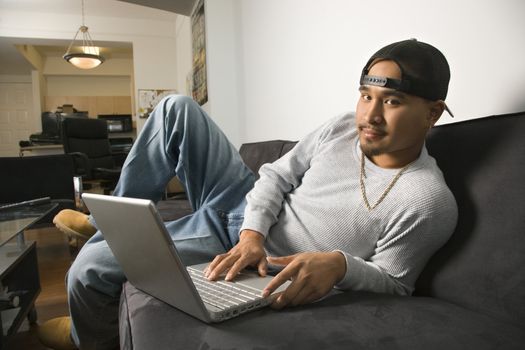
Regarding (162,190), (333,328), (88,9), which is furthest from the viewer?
(88,9)

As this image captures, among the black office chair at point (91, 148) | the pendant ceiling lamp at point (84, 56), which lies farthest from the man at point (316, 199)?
the pendant ceiling lamp at point (84, 56)

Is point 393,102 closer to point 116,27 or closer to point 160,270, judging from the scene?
point 160,270

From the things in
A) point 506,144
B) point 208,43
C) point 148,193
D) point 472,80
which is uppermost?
point 208,43

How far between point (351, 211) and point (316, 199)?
0.41 ft

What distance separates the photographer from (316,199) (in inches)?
41.6

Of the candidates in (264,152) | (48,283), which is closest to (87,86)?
(48,283)

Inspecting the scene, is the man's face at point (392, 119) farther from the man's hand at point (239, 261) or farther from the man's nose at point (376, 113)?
the man's hand at point (239, 261)

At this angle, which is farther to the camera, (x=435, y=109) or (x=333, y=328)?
(x=435, y=109)

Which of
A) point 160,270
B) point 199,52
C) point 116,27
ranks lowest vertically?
point 160,270

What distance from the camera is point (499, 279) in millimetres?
710

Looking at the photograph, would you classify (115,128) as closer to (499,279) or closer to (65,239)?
(65,239)

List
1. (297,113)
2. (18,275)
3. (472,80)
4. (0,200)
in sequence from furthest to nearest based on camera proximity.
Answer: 1. (0,200)
2. (297,113)
3. (18,275)
4. (472,80)

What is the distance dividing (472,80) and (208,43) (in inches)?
96.6

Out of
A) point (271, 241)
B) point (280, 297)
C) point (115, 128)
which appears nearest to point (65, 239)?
point (271, 241)
